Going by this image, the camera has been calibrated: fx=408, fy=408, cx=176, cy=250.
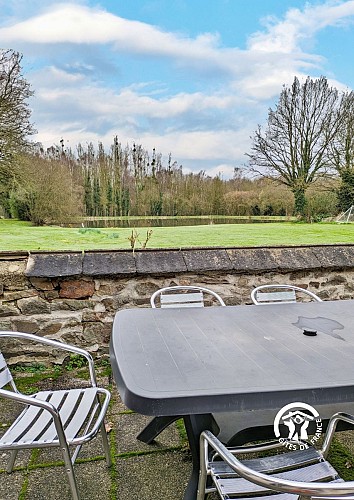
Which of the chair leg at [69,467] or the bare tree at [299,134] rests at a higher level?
the bare tree at [299,134]

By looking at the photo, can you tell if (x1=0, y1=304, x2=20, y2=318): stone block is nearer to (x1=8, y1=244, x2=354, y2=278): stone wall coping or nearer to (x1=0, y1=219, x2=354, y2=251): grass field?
(x1=8, y1=244, x2=354, y2=278): stone wall coping

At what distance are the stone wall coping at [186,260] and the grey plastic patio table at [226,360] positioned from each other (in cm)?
106

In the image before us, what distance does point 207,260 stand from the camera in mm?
3633

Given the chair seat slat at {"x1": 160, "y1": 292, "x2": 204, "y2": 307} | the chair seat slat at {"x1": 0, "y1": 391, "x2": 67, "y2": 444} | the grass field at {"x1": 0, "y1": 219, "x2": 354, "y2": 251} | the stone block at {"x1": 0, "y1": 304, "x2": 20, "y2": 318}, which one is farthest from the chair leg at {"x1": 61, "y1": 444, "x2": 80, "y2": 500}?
the grass field at {"x1": 0, "y1": 219, "x2": 354, "y2": 251}

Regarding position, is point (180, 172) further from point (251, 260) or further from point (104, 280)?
point (104, 280)

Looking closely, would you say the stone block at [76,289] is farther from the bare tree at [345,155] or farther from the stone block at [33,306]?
the bare tree at [345,155]

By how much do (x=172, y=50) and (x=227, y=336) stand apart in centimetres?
473

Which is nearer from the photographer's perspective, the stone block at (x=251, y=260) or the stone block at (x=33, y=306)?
the stone block at (x=33, y=306)

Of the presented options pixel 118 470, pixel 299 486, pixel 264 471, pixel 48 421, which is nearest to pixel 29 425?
pixel 48 421

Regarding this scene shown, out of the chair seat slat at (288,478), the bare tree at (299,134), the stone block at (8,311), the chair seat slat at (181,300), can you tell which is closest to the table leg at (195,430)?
the chair seat slat at (288,478)

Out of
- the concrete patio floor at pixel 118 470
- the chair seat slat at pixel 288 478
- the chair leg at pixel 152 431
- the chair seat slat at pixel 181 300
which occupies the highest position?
the chair seat slat at pixel 181 300

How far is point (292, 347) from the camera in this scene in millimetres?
1867

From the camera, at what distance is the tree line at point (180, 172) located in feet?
16.2

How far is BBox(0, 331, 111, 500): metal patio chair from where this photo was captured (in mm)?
1593
